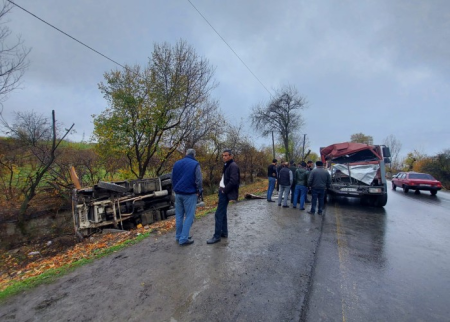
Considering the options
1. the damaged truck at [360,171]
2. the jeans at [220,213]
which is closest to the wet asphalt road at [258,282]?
the jeans at [220,213]

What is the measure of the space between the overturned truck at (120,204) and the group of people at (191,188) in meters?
5.10

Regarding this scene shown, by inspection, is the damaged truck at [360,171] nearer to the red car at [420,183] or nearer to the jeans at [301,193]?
the jeans at [301,193]

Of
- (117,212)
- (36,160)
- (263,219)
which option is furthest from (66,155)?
(263,219)

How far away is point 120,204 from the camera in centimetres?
880

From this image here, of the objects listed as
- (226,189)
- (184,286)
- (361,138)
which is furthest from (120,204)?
(361,138)

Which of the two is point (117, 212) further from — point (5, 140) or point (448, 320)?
point (5, 140)

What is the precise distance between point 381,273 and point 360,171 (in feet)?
21.5

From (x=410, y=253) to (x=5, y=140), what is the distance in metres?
19.3

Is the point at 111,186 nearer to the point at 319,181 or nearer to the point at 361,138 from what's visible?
the point at 319,181

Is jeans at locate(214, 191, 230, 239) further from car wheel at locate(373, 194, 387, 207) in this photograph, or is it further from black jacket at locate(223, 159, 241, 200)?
car wheel at locate(373, 194, 387, 207)

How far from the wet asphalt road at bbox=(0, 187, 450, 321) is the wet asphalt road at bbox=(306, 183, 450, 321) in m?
0.02

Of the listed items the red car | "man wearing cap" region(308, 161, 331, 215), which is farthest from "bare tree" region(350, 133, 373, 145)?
"man wearing cap" region(308, 161, 331, 215)

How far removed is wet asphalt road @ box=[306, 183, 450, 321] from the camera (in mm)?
2518

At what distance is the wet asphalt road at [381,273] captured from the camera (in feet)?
8.26
